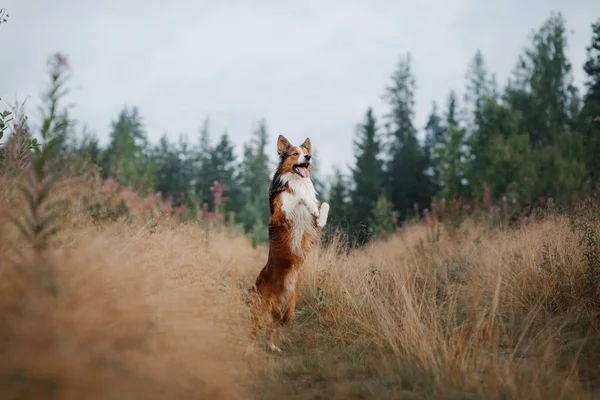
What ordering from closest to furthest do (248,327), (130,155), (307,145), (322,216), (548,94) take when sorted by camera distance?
1. (248,327)
2. (322,216)
3. (307,145)
4. (548,94)
5. (130,155)

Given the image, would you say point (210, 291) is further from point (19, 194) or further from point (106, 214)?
point (106, 214)

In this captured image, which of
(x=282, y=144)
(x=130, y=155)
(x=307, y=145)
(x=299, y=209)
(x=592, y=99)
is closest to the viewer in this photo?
(x=299, y=209)

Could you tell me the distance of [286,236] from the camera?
4594mm

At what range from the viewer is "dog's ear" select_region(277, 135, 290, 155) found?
537 cm

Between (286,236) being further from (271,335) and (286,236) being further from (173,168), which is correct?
(173,168)

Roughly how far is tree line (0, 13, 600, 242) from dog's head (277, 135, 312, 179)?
1491 millimetres

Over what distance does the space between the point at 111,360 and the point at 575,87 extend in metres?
27.5

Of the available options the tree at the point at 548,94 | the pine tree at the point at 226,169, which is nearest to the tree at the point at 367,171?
the tree at the point at 548,94

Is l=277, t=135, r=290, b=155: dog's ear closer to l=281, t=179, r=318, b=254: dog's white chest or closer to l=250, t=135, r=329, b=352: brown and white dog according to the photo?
l=250, t=135, r=329, b=352: brown and white dog

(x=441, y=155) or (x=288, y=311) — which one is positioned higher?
(x=441, y=155)

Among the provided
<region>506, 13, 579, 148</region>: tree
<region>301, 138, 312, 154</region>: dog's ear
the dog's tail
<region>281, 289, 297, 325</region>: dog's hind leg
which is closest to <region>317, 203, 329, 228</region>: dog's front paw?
<region>301, 138, 312, 154</region>: dog's ear

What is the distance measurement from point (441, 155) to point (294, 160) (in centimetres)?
1788

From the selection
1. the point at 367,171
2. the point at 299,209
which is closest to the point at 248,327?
the point at 299,209

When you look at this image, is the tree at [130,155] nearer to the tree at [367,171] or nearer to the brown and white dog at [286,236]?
the tree at [367,171]
